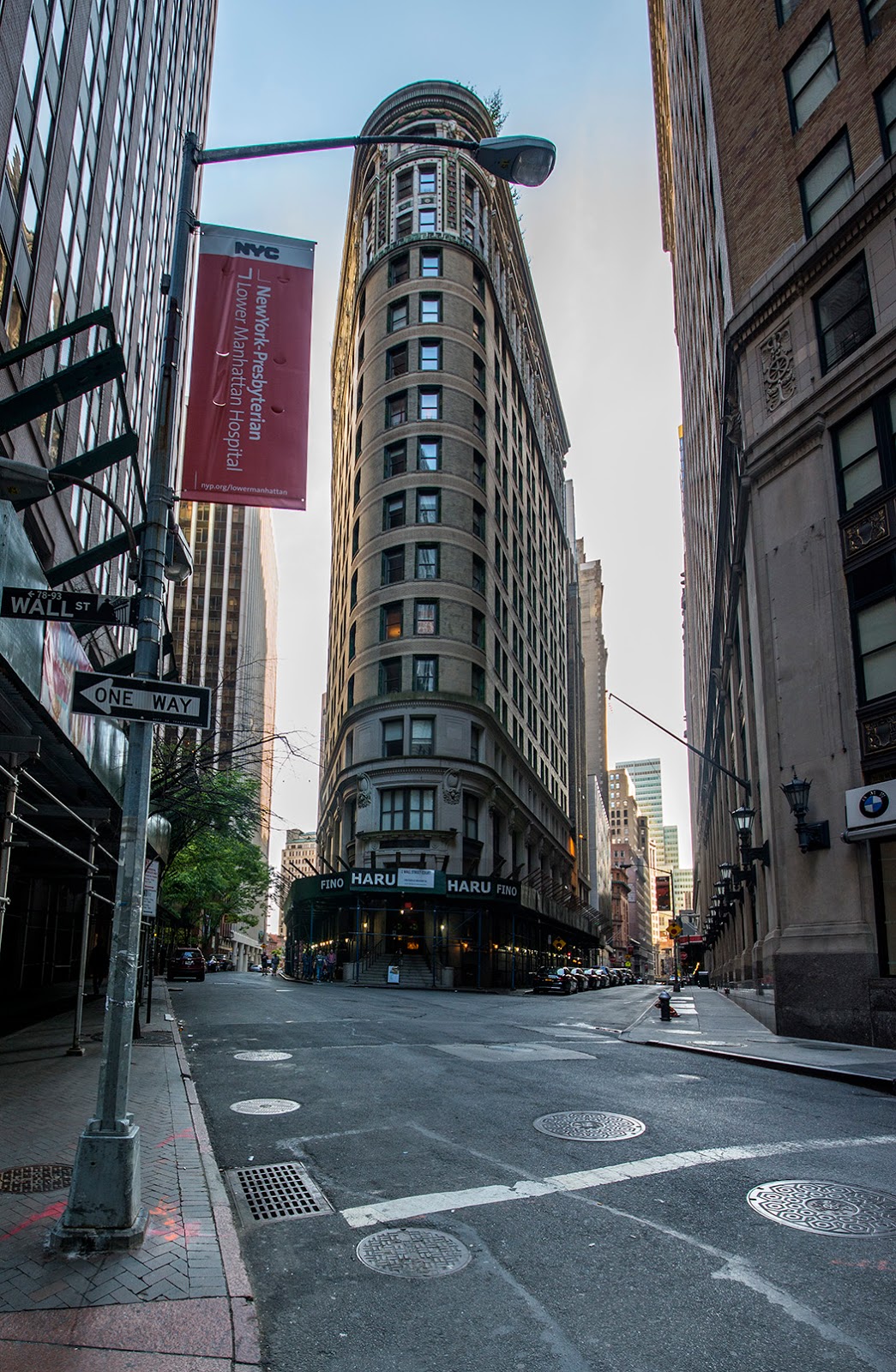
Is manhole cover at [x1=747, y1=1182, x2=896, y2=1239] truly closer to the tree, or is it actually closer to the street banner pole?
the street banner pole

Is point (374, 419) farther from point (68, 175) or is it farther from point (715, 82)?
point (68, 175)

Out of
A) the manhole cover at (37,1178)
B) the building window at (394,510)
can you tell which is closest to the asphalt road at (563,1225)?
the manhole cover at (37,1178)

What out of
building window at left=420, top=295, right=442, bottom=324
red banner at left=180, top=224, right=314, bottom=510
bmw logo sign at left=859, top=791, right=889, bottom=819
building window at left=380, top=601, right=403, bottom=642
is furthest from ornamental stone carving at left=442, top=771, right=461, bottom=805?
red banner at left=180, top=224, right=314, bottom=510

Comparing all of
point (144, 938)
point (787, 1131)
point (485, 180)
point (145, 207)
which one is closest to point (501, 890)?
point (144, 938)

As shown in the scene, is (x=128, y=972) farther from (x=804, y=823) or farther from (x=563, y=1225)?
(x=804, y=823)

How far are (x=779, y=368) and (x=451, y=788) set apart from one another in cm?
3158

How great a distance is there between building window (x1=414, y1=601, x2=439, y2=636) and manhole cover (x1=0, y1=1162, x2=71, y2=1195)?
4576 centimetres

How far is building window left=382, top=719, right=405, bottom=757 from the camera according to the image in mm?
50656

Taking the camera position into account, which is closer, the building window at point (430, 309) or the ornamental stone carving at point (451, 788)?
the ornamental stone carving at point (451, 788)

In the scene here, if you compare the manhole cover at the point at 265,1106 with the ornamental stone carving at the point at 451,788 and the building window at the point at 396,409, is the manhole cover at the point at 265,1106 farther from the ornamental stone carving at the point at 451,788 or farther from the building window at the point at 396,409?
the building window at the point at 396,409

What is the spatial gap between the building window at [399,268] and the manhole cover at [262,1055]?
2216 inches

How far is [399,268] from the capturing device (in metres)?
60.7

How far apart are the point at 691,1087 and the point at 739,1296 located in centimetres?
708

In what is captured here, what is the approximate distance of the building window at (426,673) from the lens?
51500mm
